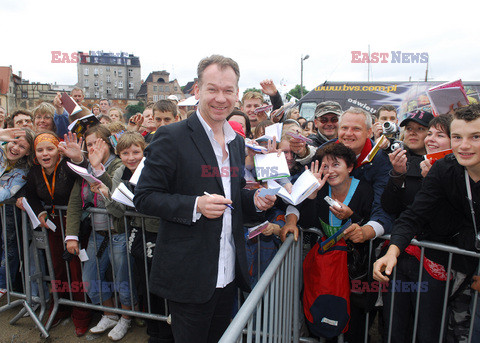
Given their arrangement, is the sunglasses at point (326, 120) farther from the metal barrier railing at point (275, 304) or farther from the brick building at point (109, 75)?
the brick building at point (109, 75)

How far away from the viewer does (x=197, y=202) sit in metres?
1.51

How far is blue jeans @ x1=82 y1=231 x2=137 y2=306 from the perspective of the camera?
3.03 metres

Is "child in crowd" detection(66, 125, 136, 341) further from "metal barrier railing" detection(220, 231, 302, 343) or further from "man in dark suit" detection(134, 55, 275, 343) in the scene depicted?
"metal barrier railing" detection(220, 231, 302, 343)

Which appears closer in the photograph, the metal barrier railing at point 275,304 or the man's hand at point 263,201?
the metal barrier railing at point 275,304

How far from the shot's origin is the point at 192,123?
167 cm

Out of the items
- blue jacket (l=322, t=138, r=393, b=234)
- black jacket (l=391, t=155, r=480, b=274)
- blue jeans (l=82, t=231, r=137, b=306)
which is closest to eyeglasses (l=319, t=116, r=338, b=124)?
blue jacket (l=322, t=138, r=393, b=234)

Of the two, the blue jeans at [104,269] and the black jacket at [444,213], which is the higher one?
the black jacket at [444,213]

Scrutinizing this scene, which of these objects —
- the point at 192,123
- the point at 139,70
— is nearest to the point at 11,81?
the point at 139,70

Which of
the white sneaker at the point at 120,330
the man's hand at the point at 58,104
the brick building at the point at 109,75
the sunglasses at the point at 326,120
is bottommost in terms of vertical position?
the white sneaker at the point at 120,330

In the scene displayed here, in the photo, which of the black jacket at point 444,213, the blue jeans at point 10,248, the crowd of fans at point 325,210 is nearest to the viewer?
the black jacket at point 444,213

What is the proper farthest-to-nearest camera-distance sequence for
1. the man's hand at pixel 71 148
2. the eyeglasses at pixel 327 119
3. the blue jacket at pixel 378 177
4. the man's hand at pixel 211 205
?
1. the eyeglasses at pixel 327 119
2. the man's hand at pixel 71 148
3. the blue jacket at pixel 378 177
4. the man's hand at pixel 211 205

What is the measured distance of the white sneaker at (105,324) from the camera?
10.0ft

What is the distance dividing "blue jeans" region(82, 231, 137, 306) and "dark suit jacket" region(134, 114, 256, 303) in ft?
4.94

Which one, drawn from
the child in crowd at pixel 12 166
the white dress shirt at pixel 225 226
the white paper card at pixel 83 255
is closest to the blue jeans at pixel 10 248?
the child in crowd at pixel 12 166
